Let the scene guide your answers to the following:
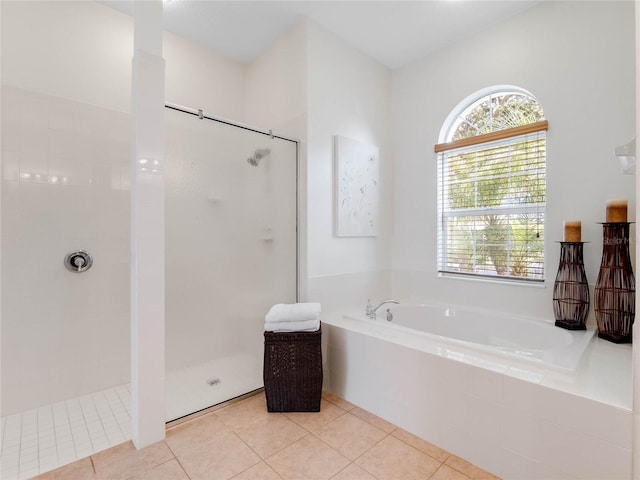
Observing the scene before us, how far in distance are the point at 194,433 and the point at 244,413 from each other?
0.30 metres

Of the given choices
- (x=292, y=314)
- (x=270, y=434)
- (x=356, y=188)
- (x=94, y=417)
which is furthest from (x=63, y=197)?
(x=356, y=188)

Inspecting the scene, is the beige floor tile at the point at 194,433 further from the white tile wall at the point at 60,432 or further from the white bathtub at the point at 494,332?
the white bathtub at the point at 494,332

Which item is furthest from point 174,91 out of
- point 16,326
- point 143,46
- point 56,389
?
point 56,389

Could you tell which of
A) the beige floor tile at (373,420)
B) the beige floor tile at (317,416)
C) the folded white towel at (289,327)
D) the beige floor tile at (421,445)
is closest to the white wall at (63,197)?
the folded white towel at (289,327)

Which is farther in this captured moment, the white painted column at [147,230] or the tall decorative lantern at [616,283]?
the tall decorative lantern at [616,283]

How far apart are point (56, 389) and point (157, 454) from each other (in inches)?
40.3

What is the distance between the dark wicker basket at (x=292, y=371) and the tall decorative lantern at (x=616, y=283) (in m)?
1.67

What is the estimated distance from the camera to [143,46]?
1597 mm

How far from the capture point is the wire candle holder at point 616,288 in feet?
5.79

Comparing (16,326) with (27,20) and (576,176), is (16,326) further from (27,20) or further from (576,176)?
(576,176)

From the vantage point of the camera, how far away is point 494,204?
2.50m

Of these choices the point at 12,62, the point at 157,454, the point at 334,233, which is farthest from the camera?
the point at 334,233

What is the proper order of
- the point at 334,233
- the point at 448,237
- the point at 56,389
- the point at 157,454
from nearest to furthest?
the point at 157,454 → the point at 56,389 → the point at 334,233 → the point at 448,237

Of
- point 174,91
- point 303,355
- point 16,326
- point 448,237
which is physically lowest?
point 303,355
